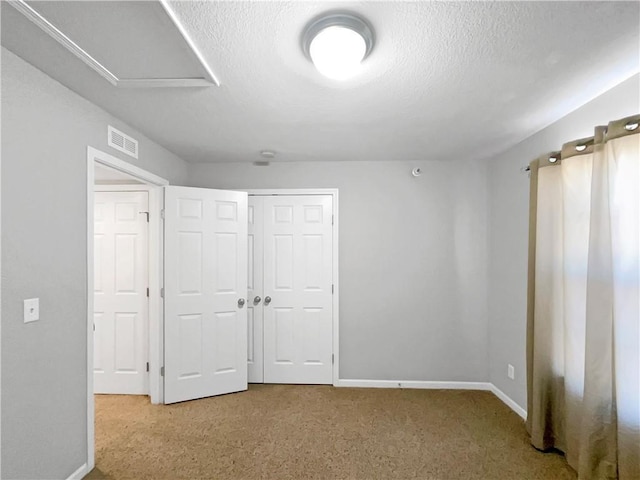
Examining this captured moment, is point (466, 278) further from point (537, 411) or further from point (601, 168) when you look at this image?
point (601, 168)

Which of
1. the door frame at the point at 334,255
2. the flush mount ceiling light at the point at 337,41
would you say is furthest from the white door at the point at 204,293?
the flush mount ceiling light at the point at 337,41

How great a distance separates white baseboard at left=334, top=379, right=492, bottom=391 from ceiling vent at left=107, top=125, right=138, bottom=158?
300 cm

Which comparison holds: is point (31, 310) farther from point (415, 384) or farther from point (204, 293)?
point (415, 384)

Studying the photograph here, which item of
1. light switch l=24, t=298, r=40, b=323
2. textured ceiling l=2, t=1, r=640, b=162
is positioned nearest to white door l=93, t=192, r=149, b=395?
textured ceiling l=2, t=1, r=640, b=162

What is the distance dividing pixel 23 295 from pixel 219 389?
6.67 ft

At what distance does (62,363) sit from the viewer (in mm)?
1774

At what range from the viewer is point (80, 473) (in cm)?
190

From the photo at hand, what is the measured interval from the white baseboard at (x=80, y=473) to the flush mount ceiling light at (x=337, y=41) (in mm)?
2752

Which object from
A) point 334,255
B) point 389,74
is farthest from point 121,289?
point 389,74

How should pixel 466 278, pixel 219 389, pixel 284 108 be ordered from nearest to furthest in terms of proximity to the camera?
pixel 284 108, pixel 219 389, pixel 466 278

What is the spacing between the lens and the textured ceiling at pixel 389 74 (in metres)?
1.24

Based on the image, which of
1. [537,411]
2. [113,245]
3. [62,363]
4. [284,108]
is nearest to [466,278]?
[537,411]

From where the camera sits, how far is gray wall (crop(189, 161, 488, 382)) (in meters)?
3.30

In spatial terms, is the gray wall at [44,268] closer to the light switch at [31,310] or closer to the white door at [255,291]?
the light switch at [31,310]
